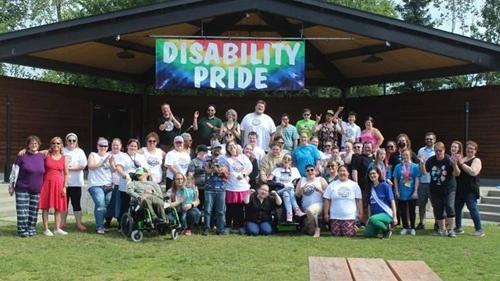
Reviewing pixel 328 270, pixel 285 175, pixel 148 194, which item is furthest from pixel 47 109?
pixel 328 270

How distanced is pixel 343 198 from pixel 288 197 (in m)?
0.87

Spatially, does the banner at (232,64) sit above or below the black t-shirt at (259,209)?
above

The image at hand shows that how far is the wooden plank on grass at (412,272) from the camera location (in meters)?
3.50

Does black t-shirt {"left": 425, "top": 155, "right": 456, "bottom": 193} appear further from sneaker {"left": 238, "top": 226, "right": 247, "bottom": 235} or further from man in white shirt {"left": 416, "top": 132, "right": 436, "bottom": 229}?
sneaker {"left": 238, "top": 226, "right": 247, "bottom": 235}

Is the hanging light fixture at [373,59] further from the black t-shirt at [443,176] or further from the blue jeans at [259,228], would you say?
the blue jeans at [259,228]

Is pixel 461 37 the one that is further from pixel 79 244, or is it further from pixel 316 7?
pixel 79 244

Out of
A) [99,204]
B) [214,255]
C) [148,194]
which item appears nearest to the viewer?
[214,255]

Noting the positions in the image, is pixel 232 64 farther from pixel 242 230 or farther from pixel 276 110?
pixel 276 110

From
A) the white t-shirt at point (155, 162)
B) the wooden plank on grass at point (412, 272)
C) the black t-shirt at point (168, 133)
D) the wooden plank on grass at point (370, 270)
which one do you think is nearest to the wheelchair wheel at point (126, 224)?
the white t-shirt at point (155, 162)

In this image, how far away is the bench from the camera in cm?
351

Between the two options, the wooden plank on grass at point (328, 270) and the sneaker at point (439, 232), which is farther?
the sneaker at point (439, 232)

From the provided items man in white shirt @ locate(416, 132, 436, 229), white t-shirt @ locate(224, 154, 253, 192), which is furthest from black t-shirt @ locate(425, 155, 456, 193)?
white t-shirt @ locate(224, 154, 253, 192)

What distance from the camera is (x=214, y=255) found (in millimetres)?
6938

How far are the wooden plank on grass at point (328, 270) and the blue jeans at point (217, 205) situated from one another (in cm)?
503
